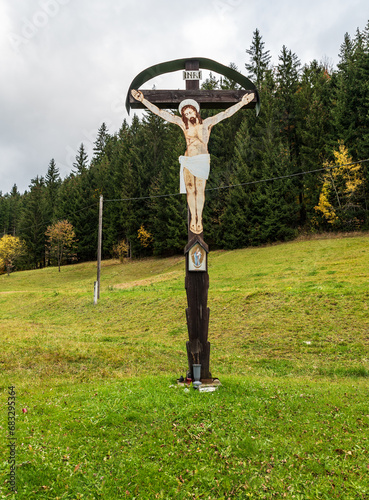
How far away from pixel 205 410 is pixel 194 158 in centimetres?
452

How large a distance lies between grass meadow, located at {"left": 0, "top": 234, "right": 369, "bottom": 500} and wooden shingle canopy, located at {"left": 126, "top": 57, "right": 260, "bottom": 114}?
18.9 feet

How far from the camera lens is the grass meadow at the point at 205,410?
3.33 m

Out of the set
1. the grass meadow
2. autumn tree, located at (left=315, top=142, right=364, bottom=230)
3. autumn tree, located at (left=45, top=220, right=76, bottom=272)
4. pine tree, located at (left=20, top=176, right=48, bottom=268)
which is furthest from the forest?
the grass meadow

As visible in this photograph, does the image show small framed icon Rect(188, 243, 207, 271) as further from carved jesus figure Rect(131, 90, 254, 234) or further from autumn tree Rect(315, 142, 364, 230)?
autumn tree Rect(315, 142, 364, 230)

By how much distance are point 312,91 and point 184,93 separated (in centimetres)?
3923

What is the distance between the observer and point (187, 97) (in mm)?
6750

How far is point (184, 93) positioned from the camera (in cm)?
677

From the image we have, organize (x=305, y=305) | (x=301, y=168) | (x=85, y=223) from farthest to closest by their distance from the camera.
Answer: (x=85, y=223), (x=301, y=168), (x=305, y=305)

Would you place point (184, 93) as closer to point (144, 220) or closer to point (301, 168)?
point (301, 168)

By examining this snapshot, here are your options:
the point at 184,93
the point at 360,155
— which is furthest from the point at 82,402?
the point at 360,155

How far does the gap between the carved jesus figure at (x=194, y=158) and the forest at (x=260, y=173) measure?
22.3m

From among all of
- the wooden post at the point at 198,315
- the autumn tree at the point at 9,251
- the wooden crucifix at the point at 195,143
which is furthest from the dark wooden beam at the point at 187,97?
the autumn tree at the point at 9,251

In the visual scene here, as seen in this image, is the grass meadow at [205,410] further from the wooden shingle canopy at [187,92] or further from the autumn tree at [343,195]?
the autumn tree at [343,195]

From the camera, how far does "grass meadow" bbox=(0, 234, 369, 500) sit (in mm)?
3326
